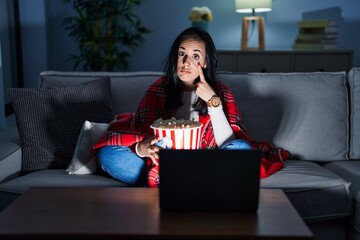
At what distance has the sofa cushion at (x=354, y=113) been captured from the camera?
207 cm

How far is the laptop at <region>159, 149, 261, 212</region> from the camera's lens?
1065mm

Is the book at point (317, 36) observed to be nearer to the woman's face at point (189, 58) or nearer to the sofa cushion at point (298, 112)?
the sofa cushion at point (298, 112)

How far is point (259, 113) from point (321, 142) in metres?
0.31

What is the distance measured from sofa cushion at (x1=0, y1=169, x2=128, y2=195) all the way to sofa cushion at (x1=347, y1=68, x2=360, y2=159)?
1091mm

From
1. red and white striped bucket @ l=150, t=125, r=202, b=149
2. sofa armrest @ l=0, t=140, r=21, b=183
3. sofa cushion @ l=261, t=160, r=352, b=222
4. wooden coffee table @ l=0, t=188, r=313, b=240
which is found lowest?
sofa cushion @ l=261, t=160, r=352, b=222

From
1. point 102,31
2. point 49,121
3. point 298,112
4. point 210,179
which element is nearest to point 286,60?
point 102,31

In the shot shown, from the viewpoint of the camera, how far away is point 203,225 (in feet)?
3.41

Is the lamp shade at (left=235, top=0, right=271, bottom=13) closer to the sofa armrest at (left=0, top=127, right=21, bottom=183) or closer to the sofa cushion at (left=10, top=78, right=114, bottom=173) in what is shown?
the sofa cushion at (left=10, top=78, right=114, bottom=173)

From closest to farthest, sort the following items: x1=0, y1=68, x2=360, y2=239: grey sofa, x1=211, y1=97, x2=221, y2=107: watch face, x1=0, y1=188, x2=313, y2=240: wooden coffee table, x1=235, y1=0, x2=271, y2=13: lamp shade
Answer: x1=0, y1=188, x2=313, y2=240: wooden coffee table → x1=211, y1=97, x2=221, y2=107: watch face → x1=0, y1=68, x2=360, y2=239: grey sofa → x1=235, y1=0, x2=271, y2=13: lamp shade

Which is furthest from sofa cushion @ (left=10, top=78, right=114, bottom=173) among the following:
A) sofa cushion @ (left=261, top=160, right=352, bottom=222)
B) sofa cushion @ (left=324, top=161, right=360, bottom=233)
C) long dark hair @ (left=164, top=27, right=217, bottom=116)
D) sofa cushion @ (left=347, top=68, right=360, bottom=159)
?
sofa cushion @ (left=347, top=68, right=360, bottom=159)

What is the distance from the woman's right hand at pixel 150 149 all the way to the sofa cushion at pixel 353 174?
78 centimetres

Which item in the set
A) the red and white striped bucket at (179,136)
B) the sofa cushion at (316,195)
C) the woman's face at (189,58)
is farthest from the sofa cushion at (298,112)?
the red and white striped bucket at (179,136)

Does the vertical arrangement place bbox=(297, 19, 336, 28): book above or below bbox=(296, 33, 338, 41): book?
above

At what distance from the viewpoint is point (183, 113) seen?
69.9 inches
